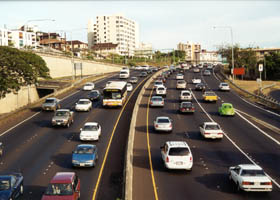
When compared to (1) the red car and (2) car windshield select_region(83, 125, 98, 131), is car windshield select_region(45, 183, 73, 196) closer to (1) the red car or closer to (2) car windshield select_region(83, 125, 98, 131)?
(1) the red car

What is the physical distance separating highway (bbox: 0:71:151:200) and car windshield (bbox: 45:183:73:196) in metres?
1.85

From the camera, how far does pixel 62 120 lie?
118 ft

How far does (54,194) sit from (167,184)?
259 inches

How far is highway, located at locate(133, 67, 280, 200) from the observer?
18.8 m

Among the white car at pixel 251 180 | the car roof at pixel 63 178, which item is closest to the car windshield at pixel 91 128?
the car roof at pixel 63 178

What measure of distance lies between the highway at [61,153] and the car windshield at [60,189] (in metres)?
1.85

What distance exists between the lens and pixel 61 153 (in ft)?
89.4

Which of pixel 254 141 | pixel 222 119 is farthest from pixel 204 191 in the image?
pixel 222 119

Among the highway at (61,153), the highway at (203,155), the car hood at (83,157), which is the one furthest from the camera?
the car hood at (83,157)

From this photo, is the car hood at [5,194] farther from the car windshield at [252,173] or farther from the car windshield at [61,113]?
the car windshield at [61,113]

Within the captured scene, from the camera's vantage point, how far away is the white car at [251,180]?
17906 mm

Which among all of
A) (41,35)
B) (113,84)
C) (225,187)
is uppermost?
(41,35)

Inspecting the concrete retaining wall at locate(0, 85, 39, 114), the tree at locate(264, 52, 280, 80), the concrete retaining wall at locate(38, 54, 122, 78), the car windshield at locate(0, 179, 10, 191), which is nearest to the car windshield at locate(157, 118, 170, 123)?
the car windshield at locate(0, 179, 10, 191)

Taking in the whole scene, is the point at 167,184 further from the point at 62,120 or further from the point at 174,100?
the point at 174,100
